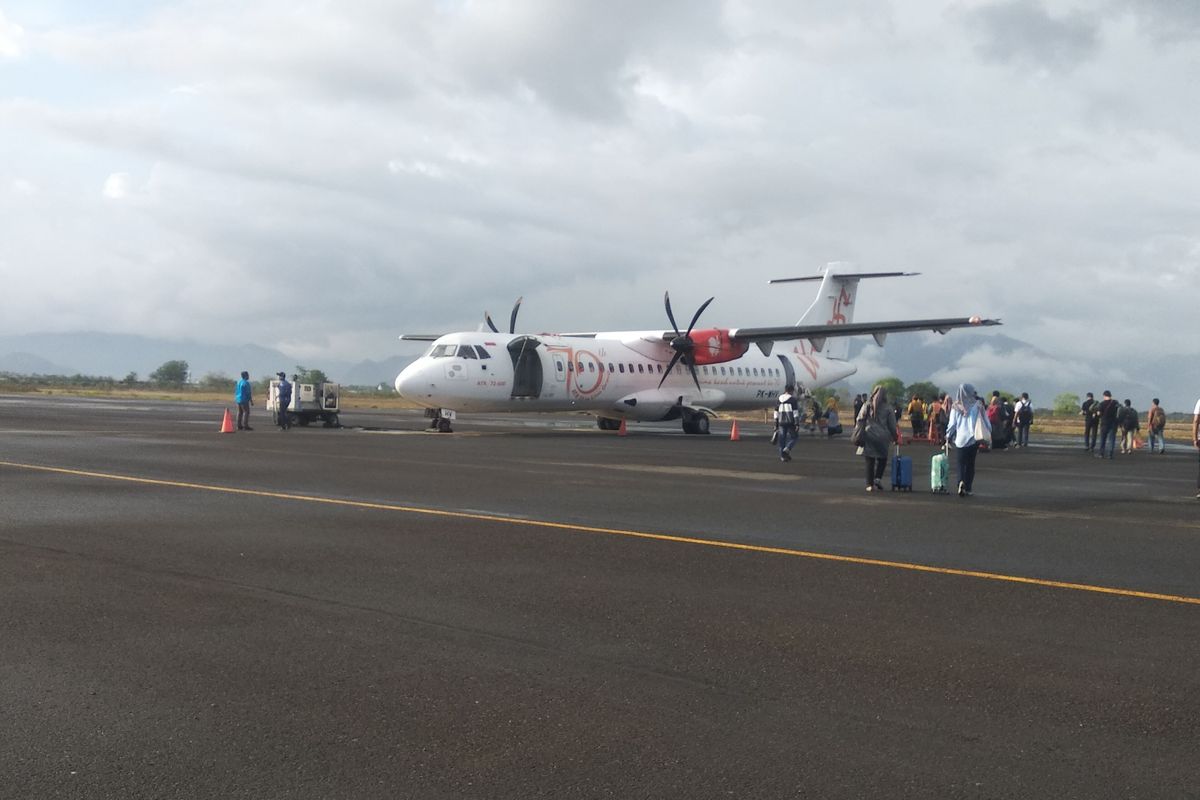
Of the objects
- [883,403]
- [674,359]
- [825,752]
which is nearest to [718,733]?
[825,752]

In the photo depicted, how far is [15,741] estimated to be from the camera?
4.50 metres

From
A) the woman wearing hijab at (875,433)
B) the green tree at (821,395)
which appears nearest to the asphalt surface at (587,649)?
the woman wearing hijab at (875,433)

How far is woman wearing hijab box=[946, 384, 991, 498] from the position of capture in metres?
15.5

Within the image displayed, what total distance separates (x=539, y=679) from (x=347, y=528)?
5.85 m

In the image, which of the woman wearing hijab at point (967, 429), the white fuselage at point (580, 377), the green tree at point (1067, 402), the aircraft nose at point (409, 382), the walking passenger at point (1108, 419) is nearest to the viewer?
the woman wearing hijab at point (967, 429)

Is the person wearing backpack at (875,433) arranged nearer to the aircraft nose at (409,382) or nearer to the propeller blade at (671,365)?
the aircraft nose at (409,382)

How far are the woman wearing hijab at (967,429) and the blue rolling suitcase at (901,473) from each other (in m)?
0.92

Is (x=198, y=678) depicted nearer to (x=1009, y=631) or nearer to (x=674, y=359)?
(x=1009, y=631)

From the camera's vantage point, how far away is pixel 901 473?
655 inches

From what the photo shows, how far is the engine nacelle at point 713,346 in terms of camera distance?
3584 cm

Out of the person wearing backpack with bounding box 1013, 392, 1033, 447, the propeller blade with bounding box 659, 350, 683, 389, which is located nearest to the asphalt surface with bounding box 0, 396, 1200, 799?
the person wearing backpack with bounding box 1013, 392, 1033, 447

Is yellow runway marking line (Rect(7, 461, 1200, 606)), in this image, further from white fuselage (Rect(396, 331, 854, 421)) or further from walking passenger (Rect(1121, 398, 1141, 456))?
walking passenger (Rect(1121, 398, 1141, 456))

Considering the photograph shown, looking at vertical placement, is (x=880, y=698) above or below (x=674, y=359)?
below

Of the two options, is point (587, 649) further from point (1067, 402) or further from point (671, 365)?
point (1067, 402)
